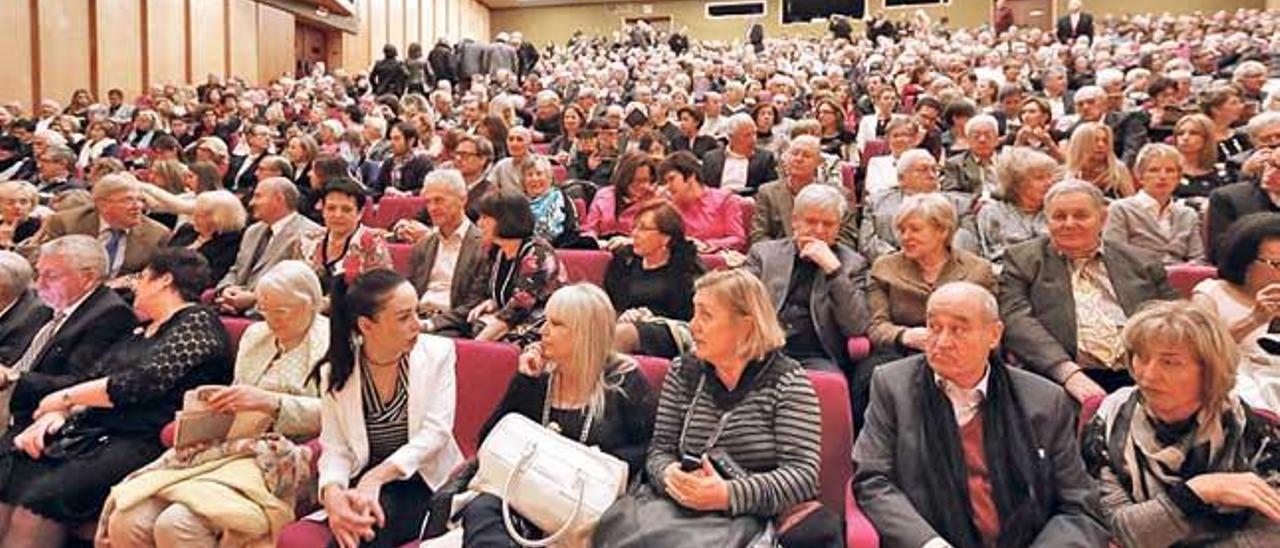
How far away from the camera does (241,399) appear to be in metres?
2.64

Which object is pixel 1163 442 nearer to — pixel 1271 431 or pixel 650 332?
pixel 1271 431

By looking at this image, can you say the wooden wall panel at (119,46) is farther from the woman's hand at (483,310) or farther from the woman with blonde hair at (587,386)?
the woman with blonde hair at (587,386)

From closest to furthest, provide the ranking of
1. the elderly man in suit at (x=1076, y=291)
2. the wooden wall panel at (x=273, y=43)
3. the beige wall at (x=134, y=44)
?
the elderly man in suit at (x=1076, y=291) < the beige wall at (x=134, y=44) < the wooden wall panel at (x=273, y=43)

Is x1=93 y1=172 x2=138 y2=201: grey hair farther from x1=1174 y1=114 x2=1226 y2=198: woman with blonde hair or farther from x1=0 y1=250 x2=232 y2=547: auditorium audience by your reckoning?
x1=1174 y1=114 x2=1226 y2=198: woman with blonde hair

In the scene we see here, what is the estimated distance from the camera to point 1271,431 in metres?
2.10

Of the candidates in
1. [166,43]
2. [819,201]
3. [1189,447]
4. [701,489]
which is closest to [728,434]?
[701,489]

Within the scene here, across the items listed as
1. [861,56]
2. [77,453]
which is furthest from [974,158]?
[861,56]

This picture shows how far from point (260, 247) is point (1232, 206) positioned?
140 inches

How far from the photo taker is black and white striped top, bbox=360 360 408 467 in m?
2.60

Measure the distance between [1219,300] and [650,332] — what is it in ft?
5.08

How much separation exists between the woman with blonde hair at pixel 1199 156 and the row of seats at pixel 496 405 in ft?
8.99

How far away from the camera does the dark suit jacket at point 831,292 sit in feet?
10.6

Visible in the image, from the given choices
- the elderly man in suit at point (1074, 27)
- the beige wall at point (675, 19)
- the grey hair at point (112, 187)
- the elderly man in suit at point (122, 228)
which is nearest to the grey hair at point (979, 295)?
the elderly man in suit at point (122, 228)

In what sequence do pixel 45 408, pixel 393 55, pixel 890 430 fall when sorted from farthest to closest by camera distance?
pixel 393 55 < pixel 45 408 < pixel 890 430
